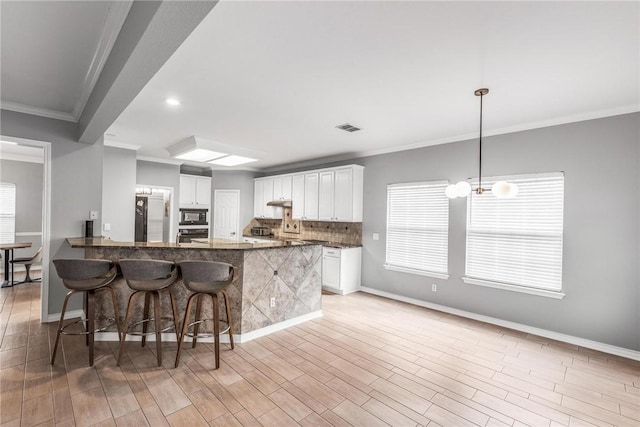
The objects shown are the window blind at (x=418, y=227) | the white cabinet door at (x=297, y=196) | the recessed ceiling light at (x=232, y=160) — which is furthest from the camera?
the white cabinet door at (x=297, y=196)

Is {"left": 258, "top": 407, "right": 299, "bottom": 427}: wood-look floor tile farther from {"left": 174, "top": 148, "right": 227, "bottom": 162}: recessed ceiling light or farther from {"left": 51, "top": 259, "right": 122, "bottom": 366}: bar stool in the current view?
{"left": 174, "top": 148, "right": 227, "bottom": 162}: recessed ceiling light

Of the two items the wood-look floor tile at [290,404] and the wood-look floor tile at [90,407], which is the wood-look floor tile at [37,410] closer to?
the wood-look floor tile at [90,407]

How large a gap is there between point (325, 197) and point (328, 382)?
3877mm

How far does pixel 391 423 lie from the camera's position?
6.68ft

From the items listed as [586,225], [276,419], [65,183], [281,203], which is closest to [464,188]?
[586,225]

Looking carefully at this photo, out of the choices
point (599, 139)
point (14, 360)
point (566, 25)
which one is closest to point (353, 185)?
point (599, 139)

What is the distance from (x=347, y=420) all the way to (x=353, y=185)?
13.1 feet

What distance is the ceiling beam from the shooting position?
4.47 feet

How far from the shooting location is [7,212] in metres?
6.36

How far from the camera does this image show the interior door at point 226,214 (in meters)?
7.54

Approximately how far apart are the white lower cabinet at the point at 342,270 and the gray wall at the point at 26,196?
6.48 metres

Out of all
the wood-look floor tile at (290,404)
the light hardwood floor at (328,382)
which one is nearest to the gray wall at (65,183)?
the light hardwood floor at (328,382)

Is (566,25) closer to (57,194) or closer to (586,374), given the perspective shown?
(586,374)

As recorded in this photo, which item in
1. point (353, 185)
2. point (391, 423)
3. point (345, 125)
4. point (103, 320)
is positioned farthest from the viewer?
point (353, 185)
